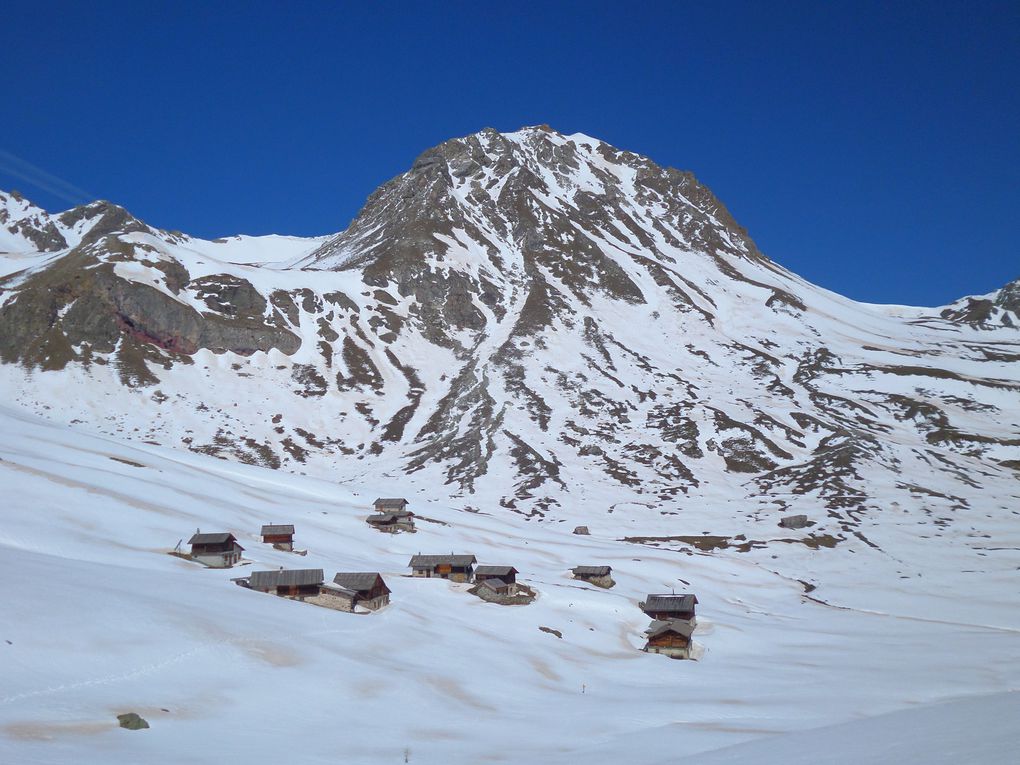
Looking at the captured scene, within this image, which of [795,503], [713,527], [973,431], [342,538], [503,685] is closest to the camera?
[503,685]

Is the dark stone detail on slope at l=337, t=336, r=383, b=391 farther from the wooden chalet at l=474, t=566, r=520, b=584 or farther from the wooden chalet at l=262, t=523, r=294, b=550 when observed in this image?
the wooden chalet at l=474, t=566, r=520, b=584

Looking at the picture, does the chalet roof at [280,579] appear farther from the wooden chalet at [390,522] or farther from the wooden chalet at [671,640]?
the wooden chalet at [390,522]

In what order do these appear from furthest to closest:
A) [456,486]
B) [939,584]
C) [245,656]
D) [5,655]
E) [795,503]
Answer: [456,486] → [795,503] → [939,584] → [245,656] → [5,655]

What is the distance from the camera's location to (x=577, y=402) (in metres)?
152

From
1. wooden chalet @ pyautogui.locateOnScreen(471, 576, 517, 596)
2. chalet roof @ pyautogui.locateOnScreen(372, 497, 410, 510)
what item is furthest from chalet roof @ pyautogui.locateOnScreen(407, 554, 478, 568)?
chalet roof @ pyautogui.locateOnScreen(372, 497, 410, 510)

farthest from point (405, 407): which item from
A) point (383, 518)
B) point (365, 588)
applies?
point (365, 588)

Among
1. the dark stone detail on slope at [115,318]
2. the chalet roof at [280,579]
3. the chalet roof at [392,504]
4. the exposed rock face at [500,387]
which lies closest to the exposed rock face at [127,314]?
the dark stone detail on slope at [115,318]

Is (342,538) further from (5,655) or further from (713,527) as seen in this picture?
(713,527)

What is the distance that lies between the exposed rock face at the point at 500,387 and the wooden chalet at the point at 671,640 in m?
55.7

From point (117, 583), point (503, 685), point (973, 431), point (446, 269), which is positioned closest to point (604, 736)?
point (503, 685)

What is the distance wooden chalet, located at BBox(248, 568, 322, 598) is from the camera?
4809 cm

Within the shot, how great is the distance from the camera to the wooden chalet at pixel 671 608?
58438 millimetres

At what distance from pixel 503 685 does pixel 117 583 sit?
65.0 feet

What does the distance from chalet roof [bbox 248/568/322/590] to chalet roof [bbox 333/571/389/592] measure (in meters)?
1.96
